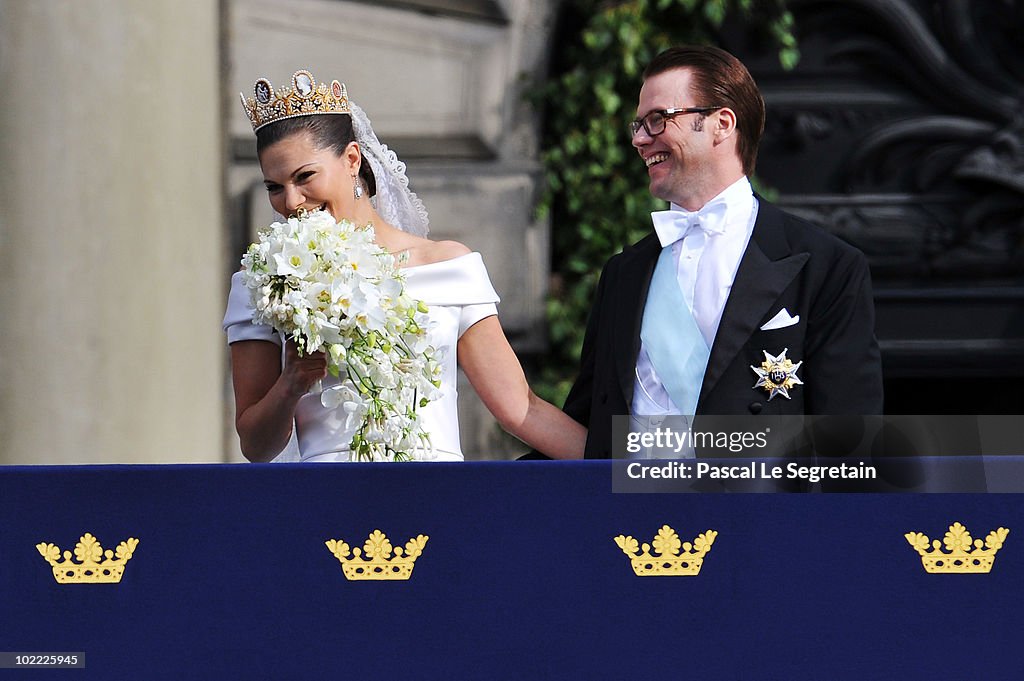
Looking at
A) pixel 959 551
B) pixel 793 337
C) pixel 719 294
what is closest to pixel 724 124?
pixel 719 294

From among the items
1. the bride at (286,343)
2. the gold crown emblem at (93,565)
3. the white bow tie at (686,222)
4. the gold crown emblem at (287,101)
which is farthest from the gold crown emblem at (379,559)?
the gold crown emblem at (287,101)

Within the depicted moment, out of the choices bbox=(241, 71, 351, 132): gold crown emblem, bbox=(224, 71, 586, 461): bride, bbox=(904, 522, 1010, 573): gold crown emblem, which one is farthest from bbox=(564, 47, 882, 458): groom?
bbox=(241, 71, 351, 132): gold crown emblem

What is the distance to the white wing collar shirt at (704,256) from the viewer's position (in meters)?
2.55

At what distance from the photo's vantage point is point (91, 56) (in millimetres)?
4781

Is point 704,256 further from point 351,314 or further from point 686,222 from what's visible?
point 351,314

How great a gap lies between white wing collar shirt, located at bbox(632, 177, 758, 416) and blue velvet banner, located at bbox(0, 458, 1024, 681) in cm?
46

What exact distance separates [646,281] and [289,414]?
0.75 metres

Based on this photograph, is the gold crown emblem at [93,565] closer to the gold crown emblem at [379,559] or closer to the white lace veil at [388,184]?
the gold crown emblem at [379,559]

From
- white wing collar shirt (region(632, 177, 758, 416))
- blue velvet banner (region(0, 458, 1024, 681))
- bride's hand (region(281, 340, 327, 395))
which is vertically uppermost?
white wing collar shirt (region(632, 177, 758, 416))

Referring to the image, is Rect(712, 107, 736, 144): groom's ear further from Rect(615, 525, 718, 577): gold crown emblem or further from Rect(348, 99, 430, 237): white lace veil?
Rect(615, 525, 718, 577): gold crown emblem

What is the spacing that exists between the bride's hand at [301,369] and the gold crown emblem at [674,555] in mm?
697

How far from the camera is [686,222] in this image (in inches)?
105

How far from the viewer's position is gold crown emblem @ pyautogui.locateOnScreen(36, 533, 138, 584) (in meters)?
2.13

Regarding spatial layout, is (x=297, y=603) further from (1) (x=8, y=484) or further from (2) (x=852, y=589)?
(2) (x=852, y=589)
